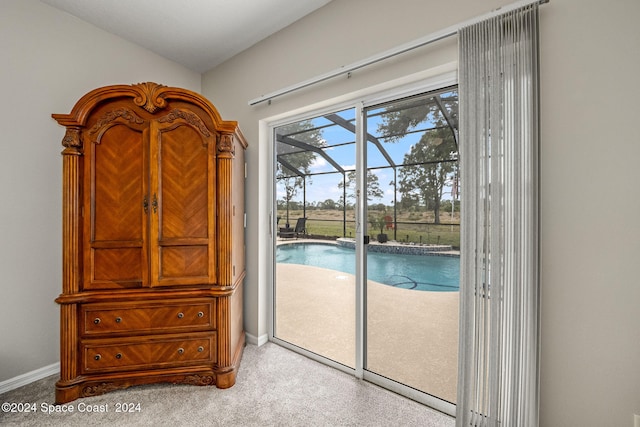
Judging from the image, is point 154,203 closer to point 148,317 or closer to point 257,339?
point 148,317

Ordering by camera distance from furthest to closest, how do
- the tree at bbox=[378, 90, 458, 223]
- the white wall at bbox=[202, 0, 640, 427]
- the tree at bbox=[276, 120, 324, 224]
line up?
the tree at bbox=[276, 120, 324, 224] → the tree at bbox=[378, 90, 458, 223] → the white wall at bbox=[202, 0, 640, 427]

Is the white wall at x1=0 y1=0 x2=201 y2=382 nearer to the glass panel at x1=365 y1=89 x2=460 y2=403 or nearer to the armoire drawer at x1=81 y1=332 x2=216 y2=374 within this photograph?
the armoire drawer at x1=81 y1=332 x2=216 y2=374

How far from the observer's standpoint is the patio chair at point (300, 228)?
2.61m

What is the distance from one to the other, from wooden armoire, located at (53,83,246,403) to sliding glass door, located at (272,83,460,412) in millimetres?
697

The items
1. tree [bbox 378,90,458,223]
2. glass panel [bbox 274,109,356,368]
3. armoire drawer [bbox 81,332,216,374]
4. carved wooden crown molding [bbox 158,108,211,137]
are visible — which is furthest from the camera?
glass panel [bbox 274,109,356,368]

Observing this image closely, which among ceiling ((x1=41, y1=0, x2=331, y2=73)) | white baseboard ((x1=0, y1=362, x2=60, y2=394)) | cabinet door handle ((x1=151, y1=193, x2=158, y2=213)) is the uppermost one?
ceiling ((x1=41, y1=0, x2=331, y2=73))

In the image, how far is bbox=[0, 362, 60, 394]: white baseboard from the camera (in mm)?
1946

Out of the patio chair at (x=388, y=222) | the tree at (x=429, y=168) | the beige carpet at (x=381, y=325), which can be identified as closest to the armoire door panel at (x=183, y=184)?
the beige carpet at (x=381, y=325)

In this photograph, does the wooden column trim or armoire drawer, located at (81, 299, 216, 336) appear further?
the wooden column trim

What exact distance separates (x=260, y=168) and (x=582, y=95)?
2.25m

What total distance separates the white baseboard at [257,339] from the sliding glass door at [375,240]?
0.29ft

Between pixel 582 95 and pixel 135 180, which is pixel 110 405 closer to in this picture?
pixel 135 180

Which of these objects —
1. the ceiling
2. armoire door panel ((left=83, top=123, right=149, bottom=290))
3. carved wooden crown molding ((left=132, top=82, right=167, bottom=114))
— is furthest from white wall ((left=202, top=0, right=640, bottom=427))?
armoire door panel ((left=83, top=123, right=149, bottom=290))

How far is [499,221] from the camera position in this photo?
1395 mm
